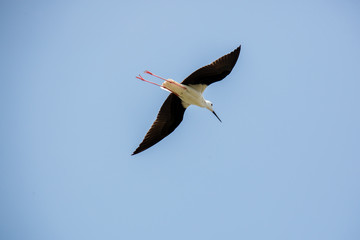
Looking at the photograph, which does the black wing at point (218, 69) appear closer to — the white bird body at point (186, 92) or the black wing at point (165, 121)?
the white bird body at point (186, 92)

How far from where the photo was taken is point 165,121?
37.5 ft

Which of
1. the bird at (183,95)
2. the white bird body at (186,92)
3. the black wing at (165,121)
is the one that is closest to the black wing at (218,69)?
the bird at (183,95)

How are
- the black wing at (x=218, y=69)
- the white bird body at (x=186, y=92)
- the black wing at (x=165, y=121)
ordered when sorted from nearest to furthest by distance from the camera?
the black wing at (x=218, y=69), the white bird body at (x=186, y=92), the black wing at (x=165, y=121)

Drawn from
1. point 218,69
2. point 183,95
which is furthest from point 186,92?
point 218,69

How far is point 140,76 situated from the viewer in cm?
1119

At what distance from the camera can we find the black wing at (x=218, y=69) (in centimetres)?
1007

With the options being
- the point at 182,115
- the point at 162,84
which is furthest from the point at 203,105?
the point at 162,84

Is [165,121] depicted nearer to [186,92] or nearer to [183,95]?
[183,95]

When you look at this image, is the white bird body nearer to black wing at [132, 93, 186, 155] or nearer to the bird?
the bird

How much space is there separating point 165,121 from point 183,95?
41.4 inches

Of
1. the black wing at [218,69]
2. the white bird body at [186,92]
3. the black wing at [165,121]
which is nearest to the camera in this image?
the black wing at [218,69]

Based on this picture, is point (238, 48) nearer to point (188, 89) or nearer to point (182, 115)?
point (188, 89)

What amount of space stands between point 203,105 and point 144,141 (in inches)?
81.7

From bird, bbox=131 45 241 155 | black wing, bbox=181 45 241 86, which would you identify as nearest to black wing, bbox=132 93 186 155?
bird, bbox=131 45 241 155
